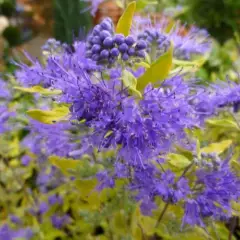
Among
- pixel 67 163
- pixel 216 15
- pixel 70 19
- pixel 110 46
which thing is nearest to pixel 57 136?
pixel 67 163

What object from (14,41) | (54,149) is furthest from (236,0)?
(54,149)

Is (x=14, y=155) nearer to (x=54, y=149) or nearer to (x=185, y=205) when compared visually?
(x=54, y=149)

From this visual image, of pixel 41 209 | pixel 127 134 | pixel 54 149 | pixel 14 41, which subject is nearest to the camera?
pixel 127 134

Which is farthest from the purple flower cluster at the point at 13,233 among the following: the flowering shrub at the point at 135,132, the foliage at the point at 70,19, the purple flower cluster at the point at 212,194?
the foliage at the point at 70,19

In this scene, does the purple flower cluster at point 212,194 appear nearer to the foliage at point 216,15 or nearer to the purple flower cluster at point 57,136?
the purple flower cluster at point 57,136

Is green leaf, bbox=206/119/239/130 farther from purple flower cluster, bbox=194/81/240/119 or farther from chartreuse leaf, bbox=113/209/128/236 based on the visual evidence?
chartreuse leaf, bbox=113/209/128/236

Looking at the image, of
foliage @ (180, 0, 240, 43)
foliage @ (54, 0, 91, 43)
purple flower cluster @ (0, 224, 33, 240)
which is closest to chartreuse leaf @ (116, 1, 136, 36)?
purple flower cluster @ (0, 224, 33, 240)

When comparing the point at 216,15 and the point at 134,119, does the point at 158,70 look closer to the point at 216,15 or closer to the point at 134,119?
the point at 134,119
